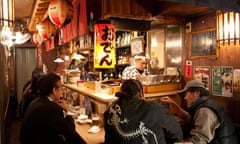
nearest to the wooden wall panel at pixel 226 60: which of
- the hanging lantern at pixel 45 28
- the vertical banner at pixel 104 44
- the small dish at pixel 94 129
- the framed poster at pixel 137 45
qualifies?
the vertical banner at pixel 104 44

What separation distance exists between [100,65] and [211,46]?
7.12ft

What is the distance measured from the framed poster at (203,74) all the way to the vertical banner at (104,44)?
1.71 m

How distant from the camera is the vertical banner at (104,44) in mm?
4934

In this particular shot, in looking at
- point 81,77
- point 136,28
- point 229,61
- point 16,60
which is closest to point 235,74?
point 229,61

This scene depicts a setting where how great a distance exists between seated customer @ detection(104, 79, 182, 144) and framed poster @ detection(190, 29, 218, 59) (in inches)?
82.3

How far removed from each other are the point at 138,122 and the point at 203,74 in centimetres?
244

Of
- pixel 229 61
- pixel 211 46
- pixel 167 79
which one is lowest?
pixel 167 79

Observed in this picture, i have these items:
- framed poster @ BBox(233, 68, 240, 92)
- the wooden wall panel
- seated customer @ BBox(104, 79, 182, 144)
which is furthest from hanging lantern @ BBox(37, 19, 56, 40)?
framed poster @ BBox(233, 68, 240, 92)

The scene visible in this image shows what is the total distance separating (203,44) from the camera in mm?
4594

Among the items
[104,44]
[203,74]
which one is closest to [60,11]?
[104,44]

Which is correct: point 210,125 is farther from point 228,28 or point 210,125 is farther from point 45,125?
point 45,125

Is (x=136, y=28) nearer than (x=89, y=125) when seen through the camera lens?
No

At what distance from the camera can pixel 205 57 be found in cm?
456

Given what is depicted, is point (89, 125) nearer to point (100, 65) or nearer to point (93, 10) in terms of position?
point (100, 65)
